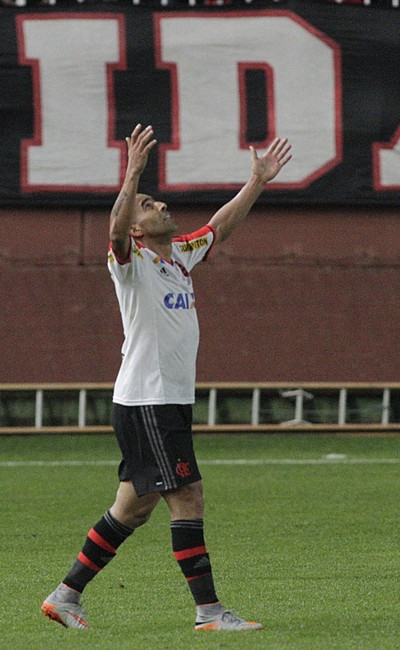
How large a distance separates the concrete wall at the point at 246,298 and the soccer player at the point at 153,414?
12.8 m

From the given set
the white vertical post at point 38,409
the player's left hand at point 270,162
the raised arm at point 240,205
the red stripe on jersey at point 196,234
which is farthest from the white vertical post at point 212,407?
the red stripe on jersey at point 196,234

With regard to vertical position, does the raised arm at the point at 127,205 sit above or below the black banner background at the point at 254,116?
below

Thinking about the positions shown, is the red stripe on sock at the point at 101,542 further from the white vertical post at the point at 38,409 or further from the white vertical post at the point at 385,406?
the white vertical post at the point at 385,406

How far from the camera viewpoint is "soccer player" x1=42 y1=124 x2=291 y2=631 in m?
6.14

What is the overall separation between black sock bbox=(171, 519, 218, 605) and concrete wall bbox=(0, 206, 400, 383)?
1299cm

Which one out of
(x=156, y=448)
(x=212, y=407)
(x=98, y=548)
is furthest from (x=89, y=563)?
(x=212, y=407)

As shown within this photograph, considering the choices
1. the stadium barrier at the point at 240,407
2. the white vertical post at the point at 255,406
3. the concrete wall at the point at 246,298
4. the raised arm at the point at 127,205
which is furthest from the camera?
the concrete wall at the point at 246,298

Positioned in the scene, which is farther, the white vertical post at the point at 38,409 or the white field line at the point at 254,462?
the white vertical post at the point at 38,409

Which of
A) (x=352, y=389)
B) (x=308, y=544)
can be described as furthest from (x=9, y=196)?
(x=308, y=544)

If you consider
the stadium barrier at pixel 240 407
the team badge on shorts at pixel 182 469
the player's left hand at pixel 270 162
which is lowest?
the stadium barrier at pixel 240 407

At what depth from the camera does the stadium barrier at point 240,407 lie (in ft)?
61.2

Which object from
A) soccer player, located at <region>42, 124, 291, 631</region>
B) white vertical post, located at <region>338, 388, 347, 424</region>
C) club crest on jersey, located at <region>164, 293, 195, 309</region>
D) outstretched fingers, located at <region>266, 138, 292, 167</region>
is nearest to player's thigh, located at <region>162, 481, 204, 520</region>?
soccer player, located at <region>42, 124, 291, 631</region>

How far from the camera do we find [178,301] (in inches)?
248

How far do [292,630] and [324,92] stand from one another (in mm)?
13745
